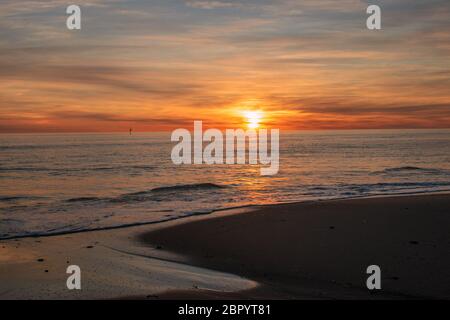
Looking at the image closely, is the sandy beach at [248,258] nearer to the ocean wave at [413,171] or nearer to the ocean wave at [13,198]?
the ocean wave at [13,198]

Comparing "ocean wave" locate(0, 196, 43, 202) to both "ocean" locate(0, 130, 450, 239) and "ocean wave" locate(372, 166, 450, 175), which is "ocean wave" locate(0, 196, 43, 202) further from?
"ocean wave" locate(372, 166, 450, 175)

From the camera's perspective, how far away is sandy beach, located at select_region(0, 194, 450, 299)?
836 cm

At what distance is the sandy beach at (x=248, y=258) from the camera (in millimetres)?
8359

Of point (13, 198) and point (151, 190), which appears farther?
point (151, 190)

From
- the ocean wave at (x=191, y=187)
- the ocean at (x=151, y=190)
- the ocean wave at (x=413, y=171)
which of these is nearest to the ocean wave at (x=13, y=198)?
the ocean at (x=151, y=190)

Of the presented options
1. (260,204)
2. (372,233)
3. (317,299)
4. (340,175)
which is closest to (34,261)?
(317,299)

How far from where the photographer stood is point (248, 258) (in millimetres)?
11102

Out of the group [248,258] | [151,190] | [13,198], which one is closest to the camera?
[248,258]

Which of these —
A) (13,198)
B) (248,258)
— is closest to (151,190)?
(13,198)

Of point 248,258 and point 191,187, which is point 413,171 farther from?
point 248,258

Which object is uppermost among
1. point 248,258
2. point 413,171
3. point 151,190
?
point 413,171

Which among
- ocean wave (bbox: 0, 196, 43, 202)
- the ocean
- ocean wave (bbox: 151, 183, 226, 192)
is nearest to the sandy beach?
the ocean

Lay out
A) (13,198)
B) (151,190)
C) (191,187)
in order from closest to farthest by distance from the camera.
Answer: (13,198) < (151,190) < (191,187)

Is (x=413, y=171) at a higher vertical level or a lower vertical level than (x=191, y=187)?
higher
